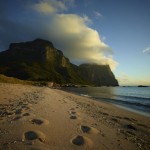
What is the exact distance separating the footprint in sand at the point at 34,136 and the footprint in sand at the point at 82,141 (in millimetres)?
883

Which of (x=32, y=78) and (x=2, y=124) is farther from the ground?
(x=32, y=78)

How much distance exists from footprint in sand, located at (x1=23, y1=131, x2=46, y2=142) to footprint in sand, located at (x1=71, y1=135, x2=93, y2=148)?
2.90 ft

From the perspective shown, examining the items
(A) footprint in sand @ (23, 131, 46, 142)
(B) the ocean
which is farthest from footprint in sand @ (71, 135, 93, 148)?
(B) the ocean

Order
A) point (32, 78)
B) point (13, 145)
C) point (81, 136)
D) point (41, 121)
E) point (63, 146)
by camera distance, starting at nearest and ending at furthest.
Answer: point (13, 145) → point (63, 146) → point (81, 136) → point (41, 121) → point (32, 78)

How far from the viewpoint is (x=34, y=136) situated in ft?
14.4

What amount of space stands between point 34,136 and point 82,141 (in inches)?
55.2

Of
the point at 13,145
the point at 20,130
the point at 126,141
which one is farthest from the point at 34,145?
the point at 126,141

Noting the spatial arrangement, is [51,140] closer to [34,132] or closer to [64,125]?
[34,132]

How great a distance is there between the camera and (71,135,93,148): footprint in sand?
439 cm

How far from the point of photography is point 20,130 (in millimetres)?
4703

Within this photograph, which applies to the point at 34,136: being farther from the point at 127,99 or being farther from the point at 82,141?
the point at 127,99

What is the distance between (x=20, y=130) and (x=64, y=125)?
182cm

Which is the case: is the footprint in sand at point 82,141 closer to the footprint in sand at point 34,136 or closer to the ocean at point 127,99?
the footprint in sand at point 34,136

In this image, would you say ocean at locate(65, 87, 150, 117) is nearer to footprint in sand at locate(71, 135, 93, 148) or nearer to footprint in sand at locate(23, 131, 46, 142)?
footprint in sand at locate(71, 135, 93, 148)
